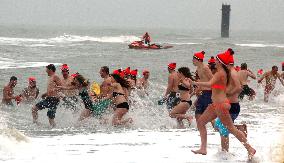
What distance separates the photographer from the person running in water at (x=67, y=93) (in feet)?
38.4

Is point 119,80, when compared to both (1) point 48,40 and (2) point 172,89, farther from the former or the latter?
(1) point 48,40

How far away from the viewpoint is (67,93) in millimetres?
11930

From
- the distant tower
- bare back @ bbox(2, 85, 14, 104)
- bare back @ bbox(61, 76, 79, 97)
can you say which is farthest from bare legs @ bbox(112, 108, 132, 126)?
the distant tower

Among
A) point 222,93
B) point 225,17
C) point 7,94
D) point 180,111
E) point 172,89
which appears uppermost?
point 225,17

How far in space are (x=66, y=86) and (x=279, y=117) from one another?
19.9 feet

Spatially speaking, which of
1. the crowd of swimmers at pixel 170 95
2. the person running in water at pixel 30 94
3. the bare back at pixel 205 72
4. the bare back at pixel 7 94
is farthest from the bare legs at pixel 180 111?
the person running in water at pixel 30 94

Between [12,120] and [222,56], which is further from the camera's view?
[12,120]

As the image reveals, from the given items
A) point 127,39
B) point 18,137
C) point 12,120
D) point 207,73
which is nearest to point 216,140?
point 207,73

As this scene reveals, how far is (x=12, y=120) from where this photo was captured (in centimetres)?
1308

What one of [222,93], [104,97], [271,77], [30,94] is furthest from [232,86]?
[271,77]

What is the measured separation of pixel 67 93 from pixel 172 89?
8.46ft

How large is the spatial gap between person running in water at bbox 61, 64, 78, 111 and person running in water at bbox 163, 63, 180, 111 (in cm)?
228

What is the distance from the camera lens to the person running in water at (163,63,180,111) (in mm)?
11523

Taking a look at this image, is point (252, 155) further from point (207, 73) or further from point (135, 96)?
point (135, 96)
